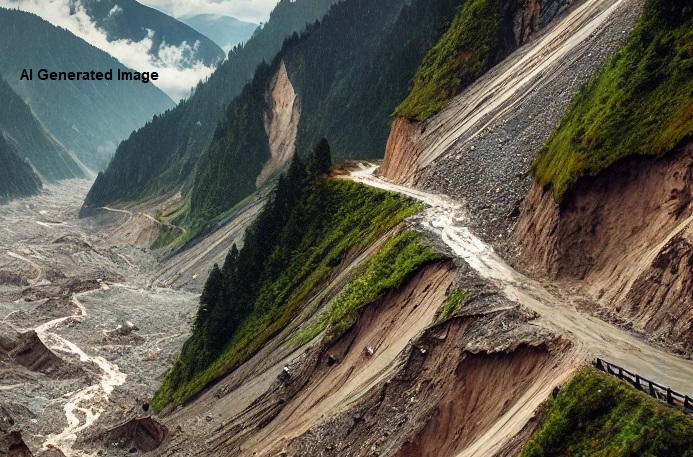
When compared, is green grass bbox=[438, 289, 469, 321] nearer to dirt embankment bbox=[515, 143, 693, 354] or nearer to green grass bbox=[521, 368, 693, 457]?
dirt embankment bbox=[515, 143, 693, 354]

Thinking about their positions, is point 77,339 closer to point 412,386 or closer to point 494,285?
point 412,386

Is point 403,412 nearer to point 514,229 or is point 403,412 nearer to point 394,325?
point 394,325

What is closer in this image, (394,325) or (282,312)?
(394,325)

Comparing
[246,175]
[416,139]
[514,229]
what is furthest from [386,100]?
[514,229]

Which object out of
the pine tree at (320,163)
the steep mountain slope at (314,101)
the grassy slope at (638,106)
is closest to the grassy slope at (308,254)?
the pine tree at (320,163)

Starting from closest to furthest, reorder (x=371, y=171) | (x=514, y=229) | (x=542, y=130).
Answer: (x=514, y=229), (x=542, y=130), (x=371, y=171)

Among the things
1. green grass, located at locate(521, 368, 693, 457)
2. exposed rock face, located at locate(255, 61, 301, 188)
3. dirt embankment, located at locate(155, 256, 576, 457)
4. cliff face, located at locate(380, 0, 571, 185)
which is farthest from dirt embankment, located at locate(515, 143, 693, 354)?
exposed rock face, located at locate(255, 61, 301, 188)

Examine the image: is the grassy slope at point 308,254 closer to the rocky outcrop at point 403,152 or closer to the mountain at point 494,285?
the mountain at point 494,285
